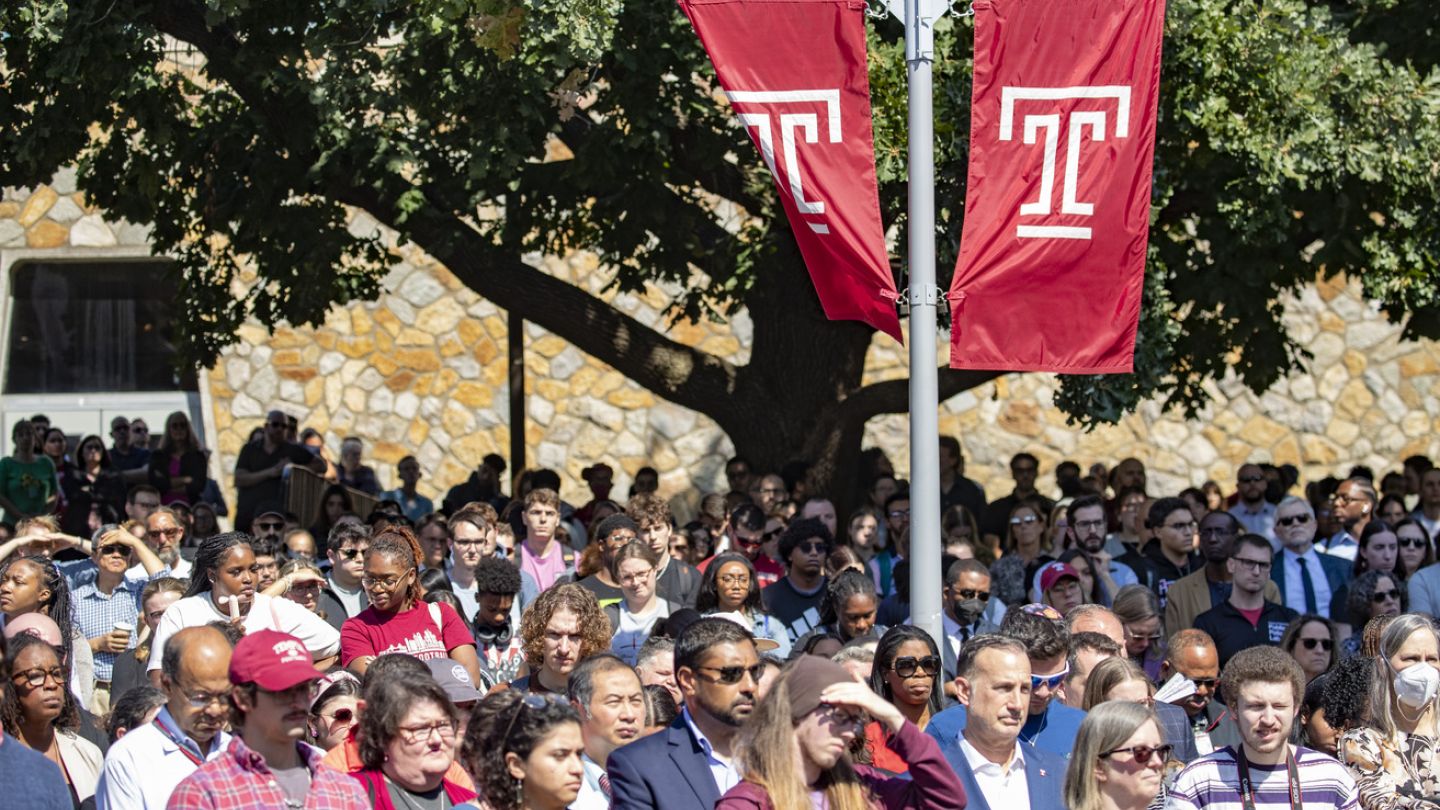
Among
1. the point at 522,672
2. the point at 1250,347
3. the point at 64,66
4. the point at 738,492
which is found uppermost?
the point at 64,66

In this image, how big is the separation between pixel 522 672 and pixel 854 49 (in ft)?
10.5

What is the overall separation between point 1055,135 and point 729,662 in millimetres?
2900

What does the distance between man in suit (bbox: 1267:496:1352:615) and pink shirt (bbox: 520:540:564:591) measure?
168 inches

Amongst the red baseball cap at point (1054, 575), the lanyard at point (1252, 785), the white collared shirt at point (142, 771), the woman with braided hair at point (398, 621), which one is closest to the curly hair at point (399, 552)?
the woman with braided hair at point (398, 621)

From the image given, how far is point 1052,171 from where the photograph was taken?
7.64m

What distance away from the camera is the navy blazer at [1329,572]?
452 inches

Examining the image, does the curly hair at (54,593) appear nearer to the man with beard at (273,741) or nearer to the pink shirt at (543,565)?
the pink shirt at (543,565)

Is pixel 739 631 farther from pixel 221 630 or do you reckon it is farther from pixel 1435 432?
pixel 1435 432

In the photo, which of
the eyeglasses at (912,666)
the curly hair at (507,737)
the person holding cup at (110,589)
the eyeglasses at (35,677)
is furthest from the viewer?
the person holding cup at (110,589)

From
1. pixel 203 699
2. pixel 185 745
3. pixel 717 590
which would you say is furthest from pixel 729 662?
pixel 717 590

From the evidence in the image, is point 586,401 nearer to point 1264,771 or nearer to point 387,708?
point 1264,771

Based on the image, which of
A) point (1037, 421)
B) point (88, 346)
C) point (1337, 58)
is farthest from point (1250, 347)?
point (88, 346)

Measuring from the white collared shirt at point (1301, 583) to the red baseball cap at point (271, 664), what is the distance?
7.59 metres

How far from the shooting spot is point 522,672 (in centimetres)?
870
